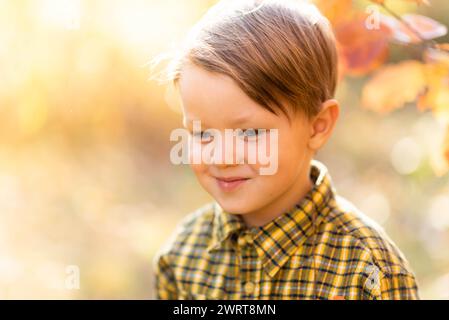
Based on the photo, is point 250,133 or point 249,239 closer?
point 250,133

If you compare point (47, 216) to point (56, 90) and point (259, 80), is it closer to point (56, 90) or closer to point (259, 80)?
point (56, 90)

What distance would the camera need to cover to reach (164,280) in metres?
1.48

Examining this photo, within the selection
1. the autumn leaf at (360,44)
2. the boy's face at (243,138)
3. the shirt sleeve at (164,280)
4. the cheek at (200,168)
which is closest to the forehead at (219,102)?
the boy's face at (243,138)

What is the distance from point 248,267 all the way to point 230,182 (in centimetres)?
21

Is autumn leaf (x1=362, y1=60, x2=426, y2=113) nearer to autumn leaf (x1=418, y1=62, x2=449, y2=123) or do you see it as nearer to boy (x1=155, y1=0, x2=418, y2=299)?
autumn leaf (x1=418, y1=62, x2=449, y2=123)

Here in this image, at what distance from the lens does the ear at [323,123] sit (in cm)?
126

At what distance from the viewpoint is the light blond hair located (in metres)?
1.15

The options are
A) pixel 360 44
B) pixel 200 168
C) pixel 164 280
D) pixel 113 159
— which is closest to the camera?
pixel 200 168

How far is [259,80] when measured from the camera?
115 cm

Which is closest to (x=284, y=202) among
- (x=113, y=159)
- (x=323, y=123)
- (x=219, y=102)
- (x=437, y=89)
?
(x=323, y=123)

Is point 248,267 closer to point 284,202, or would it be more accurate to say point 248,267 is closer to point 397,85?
point 284,202

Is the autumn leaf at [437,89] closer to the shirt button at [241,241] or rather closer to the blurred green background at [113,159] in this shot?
the shirt button at [241,241]

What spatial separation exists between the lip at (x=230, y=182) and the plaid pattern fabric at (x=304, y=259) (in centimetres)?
13

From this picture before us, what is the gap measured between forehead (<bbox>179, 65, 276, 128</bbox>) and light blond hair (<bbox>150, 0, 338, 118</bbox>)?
0.01 m
